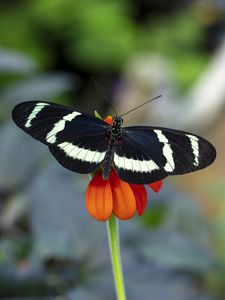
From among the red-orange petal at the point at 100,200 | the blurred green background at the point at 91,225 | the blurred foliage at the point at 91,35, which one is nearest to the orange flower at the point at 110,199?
the red-orange petal at the point at 100,200

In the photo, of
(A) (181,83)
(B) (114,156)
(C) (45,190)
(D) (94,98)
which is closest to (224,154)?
(A) (181,83)

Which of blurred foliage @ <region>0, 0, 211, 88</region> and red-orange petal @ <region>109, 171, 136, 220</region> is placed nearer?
red-orange petal @ <region>109, 171, 136, 220</region>

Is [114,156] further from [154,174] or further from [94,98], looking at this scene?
[94,98]

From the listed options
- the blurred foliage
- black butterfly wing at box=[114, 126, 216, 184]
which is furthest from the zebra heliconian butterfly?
the blurred foliage

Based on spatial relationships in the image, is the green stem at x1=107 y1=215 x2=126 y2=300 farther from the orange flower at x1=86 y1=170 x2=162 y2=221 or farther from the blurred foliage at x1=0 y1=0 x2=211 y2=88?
the blurred foliage at x1=0 y1=0 x2=211 y2=88

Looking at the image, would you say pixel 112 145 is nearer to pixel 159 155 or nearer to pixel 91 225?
pixel 159 155

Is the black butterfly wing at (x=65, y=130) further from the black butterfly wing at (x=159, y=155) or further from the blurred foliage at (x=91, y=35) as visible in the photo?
the blurred foliage at (x=91, y=35)

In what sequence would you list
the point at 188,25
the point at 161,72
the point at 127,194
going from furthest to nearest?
the point at 188,25, the point at 161,72, the point at 127,194
